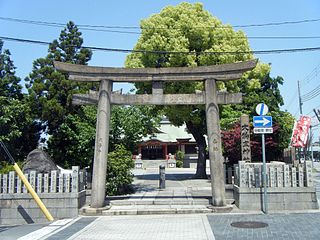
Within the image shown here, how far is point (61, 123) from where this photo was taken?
2144 cm

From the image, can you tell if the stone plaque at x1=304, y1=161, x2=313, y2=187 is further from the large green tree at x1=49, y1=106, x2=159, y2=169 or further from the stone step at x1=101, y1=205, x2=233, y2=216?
the large green tree at x1=49, y1=106, x2=159, y2=169

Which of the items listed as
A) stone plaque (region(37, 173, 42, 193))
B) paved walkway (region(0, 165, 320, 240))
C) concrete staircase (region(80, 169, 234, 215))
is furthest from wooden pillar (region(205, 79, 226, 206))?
stone plaque (region(37, 173, 42, 193))

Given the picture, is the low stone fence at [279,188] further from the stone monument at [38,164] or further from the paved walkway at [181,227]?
the stone monument at [38,164]

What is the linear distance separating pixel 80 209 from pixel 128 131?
8.00 m

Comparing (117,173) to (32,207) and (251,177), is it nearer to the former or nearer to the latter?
(32,207)

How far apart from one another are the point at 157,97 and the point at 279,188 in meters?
5.62

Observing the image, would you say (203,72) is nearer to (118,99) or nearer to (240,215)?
(118,99)

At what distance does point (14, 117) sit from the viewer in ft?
66.3

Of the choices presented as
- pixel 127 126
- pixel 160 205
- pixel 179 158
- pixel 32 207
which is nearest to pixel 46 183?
pixel 32 207

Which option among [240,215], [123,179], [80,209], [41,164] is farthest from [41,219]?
[240,215]

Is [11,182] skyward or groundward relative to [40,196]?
skyward

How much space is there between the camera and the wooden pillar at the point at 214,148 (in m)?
12.8

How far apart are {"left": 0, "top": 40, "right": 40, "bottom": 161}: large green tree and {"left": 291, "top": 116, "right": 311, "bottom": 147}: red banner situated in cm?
1667

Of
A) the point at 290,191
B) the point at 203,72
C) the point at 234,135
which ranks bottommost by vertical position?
the point at 290,191
